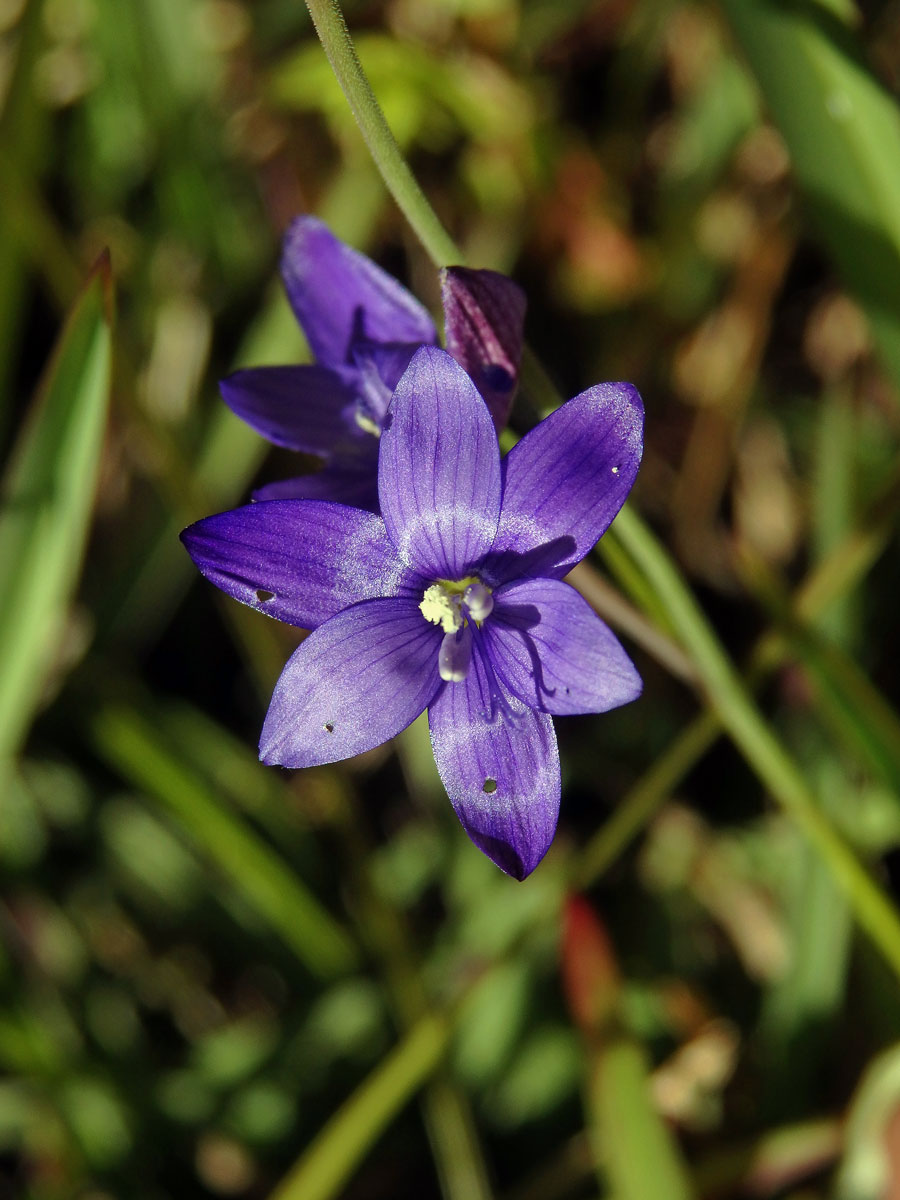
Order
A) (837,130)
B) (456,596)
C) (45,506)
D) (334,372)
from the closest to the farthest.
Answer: (456,596)
(334,372)
(837,130)
(45,506)

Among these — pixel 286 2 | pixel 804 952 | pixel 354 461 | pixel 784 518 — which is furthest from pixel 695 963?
pixel 286 2

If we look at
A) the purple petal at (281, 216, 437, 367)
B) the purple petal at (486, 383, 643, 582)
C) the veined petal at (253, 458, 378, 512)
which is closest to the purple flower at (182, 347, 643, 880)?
the purple petal at (486, 383, 643, 582)

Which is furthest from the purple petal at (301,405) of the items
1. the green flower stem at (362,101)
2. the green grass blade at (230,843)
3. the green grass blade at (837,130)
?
the green grass blade at (230,843)

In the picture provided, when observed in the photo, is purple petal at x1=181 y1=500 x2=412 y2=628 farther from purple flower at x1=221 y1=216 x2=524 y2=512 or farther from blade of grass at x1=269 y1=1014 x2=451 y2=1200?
blade of grass at x1=269 y1=1014 x2=451 y2=1200

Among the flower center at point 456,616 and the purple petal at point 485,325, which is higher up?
the purple petal at point 485,325

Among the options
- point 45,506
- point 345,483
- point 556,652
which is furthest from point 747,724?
point 45,506

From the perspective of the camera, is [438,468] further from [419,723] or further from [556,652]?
[419,723]

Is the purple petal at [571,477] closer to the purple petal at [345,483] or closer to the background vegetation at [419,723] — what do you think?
the purple petal at [345,483]
